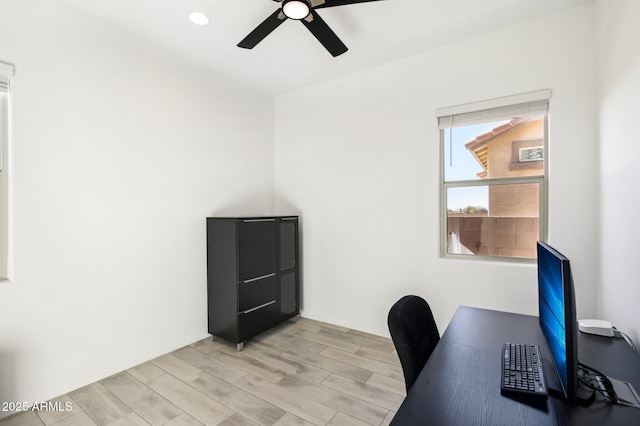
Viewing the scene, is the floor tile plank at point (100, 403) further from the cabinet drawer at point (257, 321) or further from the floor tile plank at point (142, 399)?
the cabinet drawer at point (257, 321)

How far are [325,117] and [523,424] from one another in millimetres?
3291

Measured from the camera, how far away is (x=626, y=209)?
163cm

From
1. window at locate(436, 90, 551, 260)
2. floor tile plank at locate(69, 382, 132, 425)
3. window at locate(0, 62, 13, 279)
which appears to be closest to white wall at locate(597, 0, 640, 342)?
window at locate(436, 90, 551, 260)

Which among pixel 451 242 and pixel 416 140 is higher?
pixel 416 140

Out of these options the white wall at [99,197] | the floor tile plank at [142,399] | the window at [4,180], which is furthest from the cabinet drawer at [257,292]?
the window at [4,180]

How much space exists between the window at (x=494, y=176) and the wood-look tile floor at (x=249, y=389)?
1367 mm

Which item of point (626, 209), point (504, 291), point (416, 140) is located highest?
point (416, 140)

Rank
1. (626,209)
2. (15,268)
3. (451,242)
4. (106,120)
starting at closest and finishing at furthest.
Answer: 1. (626,209)
2. (15,268)
3. (106,120)
4. (451,242)

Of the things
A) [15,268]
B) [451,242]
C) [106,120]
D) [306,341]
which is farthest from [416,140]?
[15,268]

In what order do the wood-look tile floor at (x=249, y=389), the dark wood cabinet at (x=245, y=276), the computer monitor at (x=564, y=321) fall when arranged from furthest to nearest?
the dark wood cabinet at (x=245, y=276) → the wood-look tile floor at (x=249, y=389) → the computer monitor at (x=564, y=321)

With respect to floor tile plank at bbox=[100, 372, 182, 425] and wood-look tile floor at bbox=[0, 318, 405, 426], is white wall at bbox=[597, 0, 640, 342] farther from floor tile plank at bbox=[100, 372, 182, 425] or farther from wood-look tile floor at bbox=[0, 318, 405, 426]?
floor tile plank at bbox=[100, 372, 182, 425]

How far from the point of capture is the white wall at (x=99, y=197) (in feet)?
6.84

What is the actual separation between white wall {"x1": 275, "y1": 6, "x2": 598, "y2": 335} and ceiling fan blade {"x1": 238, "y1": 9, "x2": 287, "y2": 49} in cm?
142

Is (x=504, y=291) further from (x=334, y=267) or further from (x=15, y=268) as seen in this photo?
(x=15, y=268)
